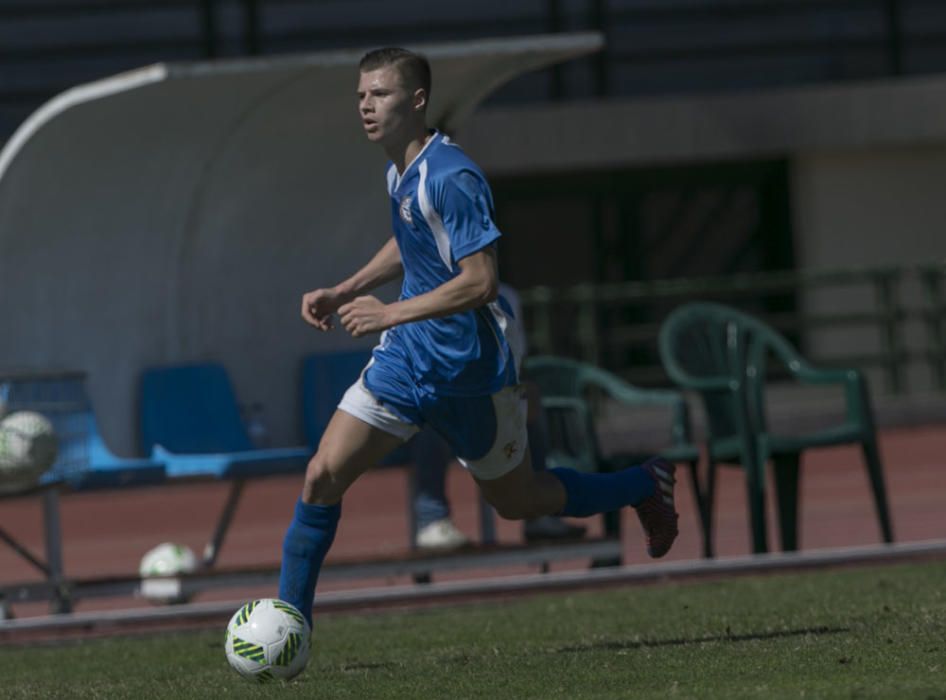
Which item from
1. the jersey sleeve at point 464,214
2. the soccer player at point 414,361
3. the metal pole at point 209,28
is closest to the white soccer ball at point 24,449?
the soccer player at point 414,361

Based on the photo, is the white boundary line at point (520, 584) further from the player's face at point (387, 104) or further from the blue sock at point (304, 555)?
the player's face at point (387, 104)

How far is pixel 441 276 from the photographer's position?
22.9ft

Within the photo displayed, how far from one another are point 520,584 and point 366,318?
3.11m

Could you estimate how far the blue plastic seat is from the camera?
33.1 feet

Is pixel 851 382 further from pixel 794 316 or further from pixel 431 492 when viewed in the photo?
pixel 794 316

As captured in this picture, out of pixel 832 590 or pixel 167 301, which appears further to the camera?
pixel 167 301

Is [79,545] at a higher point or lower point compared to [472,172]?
lower

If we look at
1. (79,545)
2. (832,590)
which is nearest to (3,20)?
(79,545)

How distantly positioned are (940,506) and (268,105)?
17.2 ft

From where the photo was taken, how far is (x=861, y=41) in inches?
1014

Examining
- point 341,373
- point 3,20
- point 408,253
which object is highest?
point 3,20

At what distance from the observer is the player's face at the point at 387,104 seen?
7.00m

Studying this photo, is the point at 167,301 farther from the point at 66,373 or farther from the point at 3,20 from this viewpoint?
the point at 3,20

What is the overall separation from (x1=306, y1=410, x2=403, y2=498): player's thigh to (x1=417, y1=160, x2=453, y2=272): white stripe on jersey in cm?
56
